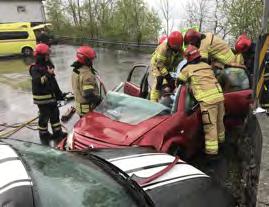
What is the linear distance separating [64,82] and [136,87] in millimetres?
7647

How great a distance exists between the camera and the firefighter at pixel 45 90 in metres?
6.86

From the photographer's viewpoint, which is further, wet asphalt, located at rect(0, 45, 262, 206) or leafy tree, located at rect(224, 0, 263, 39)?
leafy tree, located at rect(224, 0, 263, 39)

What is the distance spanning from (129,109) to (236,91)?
6.86ft

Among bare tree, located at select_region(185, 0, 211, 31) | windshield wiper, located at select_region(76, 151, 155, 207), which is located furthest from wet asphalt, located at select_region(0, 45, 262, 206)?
bare tree, located at select_region(185, 0, 211, 31)

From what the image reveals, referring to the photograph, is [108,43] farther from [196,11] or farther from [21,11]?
[21,11]

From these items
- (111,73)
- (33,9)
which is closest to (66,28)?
(33,9)

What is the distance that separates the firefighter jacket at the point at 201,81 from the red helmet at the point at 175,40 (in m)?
1.28

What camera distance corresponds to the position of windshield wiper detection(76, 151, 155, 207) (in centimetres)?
299

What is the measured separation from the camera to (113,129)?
522 cm

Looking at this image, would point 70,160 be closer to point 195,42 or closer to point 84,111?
point 84,111

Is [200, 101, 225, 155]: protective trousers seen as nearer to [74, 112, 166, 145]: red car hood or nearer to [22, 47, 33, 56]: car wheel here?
[74, 112, 166, 145]: red car hood

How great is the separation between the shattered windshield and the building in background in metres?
31.8

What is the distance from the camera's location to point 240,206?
4598mm

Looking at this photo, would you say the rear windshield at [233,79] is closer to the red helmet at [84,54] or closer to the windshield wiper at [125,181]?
the red helmet at [84,54]
